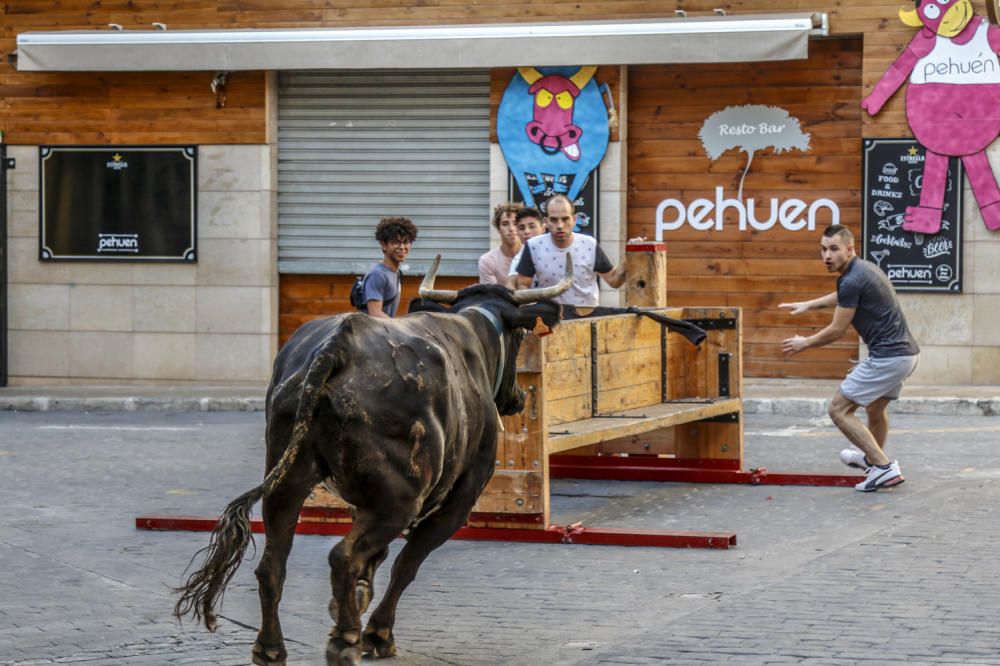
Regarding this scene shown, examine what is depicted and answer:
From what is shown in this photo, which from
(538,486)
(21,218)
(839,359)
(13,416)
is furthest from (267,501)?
(21,218)

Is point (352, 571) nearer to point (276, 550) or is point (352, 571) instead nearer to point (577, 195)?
point (276, 550)

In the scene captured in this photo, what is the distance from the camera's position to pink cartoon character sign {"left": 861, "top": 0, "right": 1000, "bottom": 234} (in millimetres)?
17203

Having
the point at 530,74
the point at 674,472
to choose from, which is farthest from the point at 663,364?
the point at 530,74

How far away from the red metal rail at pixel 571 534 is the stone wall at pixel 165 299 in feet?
30.3

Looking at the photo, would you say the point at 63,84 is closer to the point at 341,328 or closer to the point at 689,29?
the point at 689,29

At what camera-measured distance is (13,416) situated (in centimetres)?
1684

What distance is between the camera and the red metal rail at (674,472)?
11492 mm

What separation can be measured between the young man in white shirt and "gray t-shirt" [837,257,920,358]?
5.19ft

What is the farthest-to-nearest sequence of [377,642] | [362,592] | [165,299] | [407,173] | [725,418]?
1. [165,299]
2. [407,173]
3. [725,418]
4. [377,642]
5. [362,592]

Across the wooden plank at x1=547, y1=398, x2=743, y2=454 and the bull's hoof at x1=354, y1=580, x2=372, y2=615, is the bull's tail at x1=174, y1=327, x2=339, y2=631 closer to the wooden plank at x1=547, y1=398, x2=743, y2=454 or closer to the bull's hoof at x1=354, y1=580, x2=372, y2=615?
the bull's hoof at x1=354, y1=580, x2=372, y2=615

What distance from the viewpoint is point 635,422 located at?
10688 mm

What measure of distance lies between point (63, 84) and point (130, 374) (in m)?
3.41

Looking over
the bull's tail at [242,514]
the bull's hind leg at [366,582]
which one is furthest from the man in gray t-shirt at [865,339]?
the bull's tail at [242,514]

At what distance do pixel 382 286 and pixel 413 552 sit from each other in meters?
4.68
